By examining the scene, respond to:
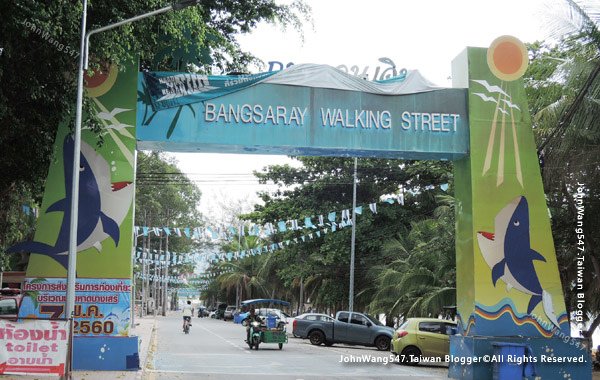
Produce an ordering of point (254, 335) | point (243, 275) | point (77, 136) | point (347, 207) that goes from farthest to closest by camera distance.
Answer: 1. point (243, 275)
2. point (347, 207)
3. point (254, 335)
4. point (77, 136)

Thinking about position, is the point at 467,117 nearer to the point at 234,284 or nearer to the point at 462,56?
the point at 462,56

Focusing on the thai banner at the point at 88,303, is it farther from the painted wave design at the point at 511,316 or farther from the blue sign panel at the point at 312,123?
the painted wave design at the point at 511,316

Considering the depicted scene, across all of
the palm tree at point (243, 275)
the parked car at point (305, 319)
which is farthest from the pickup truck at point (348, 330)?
the palm tree at point (243, 275)

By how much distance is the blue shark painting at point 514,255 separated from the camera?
15.4m

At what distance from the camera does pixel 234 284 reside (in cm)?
6969

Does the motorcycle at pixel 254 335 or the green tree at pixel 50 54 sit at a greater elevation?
the green tree at pixel 50 54

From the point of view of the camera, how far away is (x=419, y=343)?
20031 mm

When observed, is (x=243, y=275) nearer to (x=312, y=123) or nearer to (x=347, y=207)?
(x=347, y=207)

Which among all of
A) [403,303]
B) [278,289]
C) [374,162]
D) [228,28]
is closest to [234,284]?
[278,289]

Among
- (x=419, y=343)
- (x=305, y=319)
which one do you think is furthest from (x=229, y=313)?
(x=419, y=343)

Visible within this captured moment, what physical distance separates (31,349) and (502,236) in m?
10.2

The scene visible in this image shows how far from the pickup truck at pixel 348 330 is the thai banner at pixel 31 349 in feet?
59.0

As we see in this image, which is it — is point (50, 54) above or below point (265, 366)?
above

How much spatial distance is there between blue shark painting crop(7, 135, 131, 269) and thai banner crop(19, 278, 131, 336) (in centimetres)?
59
